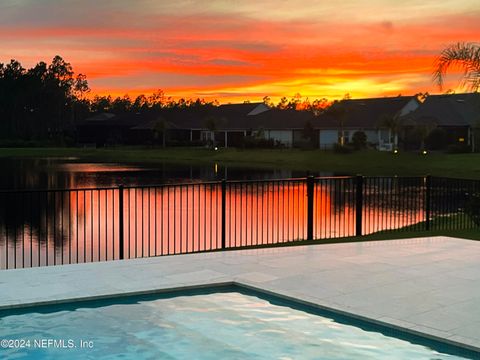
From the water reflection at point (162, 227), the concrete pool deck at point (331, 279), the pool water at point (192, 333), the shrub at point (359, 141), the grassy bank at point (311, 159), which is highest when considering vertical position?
the shrub at point (359, 141)

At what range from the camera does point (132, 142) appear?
81625 mm

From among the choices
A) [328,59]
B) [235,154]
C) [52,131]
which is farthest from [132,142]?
[328,59]

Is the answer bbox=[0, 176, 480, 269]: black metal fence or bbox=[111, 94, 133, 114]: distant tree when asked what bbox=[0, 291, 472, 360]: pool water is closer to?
bbox=[0, 176, 480, 269]: black metal fence

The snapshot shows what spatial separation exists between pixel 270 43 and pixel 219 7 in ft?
29.8

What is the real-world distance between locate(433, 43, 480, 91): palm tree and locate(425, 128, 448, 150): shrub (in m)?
41.1

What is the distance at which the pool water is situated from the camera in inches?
213

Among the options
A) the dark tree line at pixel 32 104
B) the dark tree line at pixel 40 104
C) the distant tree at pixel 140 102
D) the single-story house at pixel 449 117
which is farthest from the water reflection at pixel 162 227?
the distant tree at pixel 140 102

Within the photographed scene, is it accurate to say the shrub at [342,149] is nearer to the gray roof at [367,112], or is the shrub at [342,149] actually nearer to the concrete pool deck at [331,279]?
the gray roof at [367,112]

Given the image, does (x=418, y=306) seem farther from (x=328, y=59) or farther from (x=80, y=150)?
(x=80, y=150)

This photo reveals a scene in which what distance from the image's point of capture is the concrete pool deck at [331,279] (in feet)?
21.1

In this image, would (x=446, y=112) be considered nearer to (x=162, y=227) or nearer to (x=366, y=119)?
(x=366, y=119)

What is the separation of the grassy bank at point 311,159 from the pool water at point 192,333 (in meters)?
34.5

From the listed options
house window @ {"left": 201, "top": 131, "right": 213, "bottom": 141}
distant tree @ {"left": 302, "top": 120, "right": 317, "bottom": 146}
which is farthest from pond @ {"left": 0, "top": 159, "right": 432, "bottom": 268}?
house window @ {"left": 201, "top": 131, "right": 213, "bottom": 141}

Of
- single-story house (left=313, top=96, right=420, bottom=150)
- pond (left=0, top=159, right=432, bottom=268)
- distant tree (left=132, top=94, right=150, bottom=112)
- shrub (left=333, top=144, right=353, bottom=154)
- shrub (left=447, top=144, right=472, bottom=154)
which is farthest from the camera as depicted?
distant tree (left=132, top=94, right=150, bottom=112)
